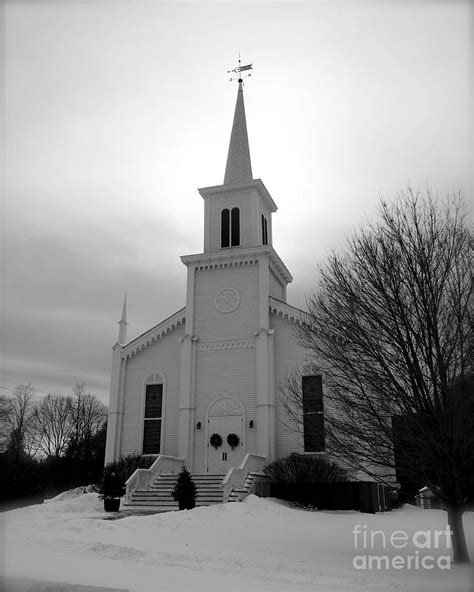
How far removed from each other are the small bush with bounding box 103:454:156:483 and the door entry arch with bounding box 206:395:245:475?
295 centimetres

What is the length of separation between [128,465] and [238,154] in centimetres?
1962

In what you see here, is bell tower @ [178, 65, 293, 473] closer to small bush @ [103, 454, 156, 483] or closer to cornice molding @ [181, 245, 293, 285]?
cornice molding @ [181, 245, 293, 285]

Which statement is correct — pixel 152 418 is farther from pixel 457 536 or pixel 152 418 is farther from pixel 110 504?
pixel 457 536

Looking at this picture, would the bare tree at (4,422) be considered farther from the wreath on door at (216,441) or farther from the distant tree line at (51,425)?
the wreath on door at (216,441)

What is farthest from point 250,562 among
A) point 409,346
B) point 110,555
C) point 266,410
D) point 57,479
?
point 57,479

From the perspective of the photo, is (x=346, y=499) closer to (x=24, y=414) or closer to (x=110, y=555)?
Result: (x=110, y=555)

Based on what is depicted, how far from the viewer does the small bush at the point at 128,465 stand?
26.3 meters

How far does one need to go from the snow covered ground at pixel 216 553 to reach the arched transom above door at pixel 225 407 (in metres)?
9.96

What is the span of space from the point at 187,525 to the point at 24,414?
198 ft

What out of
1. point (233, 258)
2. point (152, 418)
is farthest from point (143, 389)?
point (233, 258)

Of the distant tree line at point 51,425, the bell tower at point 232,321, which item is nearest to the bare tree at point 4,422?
the distant tree line at point 51,425

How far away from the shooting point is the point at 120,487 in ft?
66.9

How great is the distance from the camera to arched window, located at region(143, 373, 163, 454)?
2892cm

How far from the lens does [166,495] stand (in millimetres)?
22484
